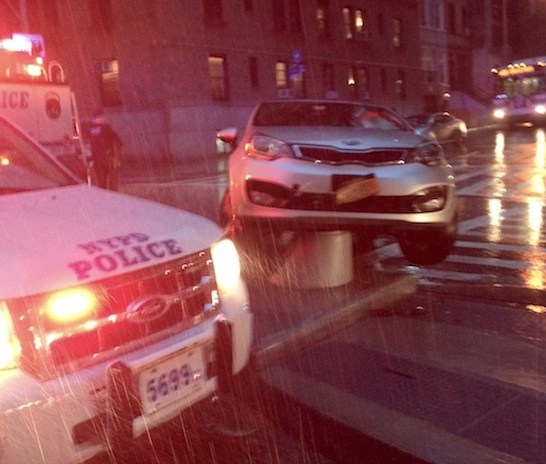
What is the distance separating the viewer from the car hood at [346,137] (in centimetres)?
611

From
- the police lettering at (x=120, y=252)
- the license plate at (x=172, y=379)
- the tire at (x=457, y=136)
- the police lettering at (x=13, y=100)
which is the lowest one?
the tire at (x=457, y=136)

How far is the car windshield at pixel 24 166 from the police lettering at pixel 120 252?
1.21 meters

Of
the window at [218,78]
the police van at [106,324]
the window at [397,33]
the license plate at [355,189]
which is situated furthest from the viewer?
the window at [397,33]

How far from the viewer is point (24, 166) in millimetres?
4391

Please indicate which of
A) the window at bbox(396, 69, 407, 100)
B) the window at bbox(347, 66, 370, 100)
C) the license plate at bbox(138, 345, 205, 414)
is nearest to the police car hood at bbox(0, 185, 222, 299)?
the license plate at bbox(138, 345, 205, 414)

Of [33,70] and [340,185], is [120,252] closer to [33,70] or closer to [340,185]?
[340,185]

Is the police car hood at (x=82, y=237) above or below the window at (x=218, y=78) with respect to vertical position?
below

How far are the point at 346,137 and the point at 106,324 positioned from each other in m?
3.83

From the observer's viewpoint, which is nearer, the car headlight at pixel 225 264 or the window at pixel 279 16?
the car headlight at pixel 225 264

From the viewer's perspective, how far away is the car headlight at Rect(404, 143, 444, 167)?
242 inches

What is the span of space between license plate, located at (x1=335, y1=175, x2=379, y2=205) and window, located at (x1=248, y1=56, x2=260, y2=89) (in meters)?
27.2

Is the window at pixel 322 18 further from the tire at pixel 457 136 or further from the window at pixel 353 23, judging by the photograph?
the tire at pixel 457 136

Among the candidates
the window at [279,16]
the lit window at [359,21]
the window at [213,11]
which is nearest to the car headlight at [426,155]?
A: the window at [213,11]

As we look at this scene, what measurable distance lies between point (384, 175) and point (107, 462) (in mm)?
3571
